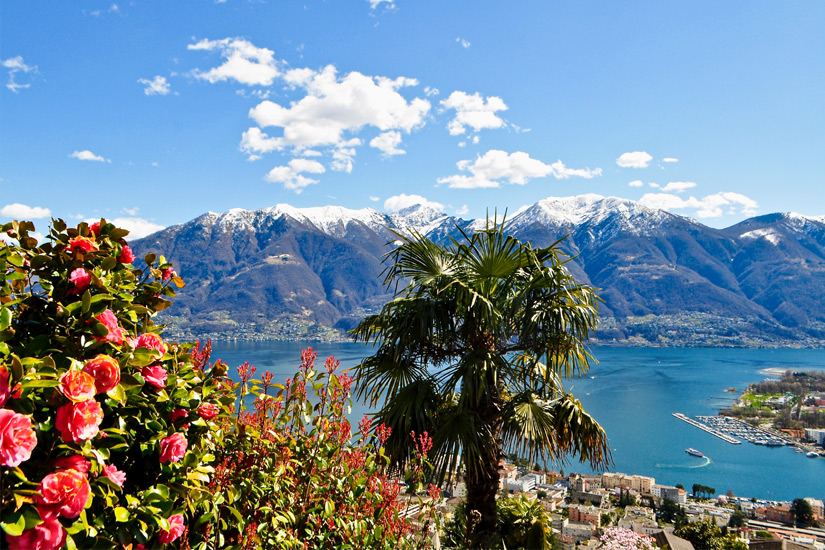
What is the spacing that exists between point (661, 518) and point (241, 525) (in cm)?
2033

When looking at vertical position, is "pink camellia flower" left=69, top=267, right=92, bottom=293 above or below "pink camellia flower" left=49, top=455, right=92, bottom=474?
above

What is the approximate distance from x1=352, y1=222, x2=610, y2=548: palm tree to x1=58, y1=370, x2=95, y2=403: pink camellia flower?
2.40 metres

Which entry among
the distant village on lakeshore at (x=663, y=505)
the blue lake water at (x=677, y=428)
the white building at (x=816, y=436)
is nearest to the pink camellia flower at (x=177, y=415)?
the blue lake water at (x=677, y=428)

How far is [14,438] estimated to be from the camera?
78cm

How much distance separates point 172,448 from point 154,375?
0.17 m

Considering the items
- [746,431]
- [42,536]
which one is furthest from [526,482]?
[746,431]

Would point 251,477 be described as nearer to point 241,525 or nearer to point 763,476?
point 241,525

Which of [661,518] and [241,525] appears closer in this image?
[241,525]

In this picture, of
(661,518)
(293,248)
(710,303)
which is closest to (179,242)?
(293,248)

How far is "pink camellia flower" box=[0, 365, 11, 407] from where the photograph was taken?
818 mm

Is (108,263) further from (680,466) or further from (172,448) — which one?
(680,466)

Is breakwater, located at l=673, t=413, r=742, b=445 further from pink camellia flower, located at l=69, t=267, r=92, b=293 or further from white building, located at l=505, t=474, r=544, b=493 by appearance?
pink camellia flower, located at l=69, t=267, r=92, b=293

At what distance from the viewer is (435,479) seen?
2965 mm

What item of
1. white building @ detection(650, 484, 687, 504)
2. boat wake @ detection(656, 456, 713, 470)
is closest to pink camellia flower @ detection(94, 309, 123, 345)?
white building @ detection(650, 484, 687, 504)
